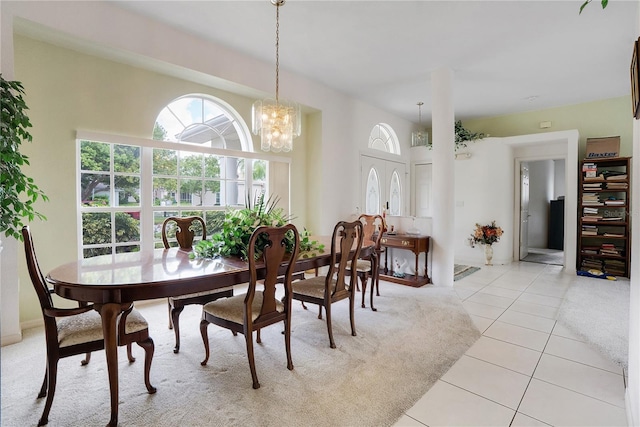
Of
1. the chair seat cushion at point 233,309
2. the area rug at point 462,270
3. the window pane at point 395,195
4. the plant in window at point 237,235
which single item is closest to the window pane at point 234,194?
the plant in window at point 237,235

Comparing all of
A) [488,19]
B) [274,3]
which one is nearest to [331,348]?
[274,3]

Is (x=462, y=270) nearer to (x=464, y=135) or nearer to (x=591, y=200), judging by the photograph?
(x=591, y=200)

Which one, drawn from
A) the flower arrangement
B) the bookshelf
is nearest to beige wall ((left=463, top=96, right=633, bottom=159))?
the bookshelf

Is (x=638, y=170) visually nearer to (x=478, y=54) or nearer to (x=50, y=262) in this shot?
(x=478, y=54)

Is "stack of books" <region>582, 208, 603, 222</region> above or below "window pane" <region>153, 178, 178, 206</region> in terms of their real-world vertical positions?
below

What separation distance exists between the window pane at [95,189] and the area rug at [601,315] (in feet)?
15.5

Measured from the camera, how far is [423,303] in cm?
355

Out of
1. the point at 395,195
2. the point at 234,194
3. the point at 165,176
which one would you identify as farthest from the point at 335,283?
the point at 395,195

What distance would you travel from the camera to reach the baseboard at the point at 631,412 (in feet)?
4.76

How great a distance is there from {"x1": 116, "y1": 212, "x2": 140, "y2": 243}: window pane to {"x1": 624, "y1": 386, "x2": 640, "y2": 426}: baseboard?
4116mm

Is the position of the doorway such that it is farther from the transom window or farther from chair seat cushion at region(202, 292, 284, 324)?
chair seat cushion at region(202, 292, 284, 324)

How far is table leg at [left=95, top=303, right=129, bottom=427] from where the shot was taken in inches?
62.2

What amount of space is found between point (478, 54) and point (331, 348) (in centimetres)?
377

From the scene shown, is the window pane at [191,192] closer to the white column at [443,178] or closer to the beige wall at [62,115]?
the beige wall at [62,115]
